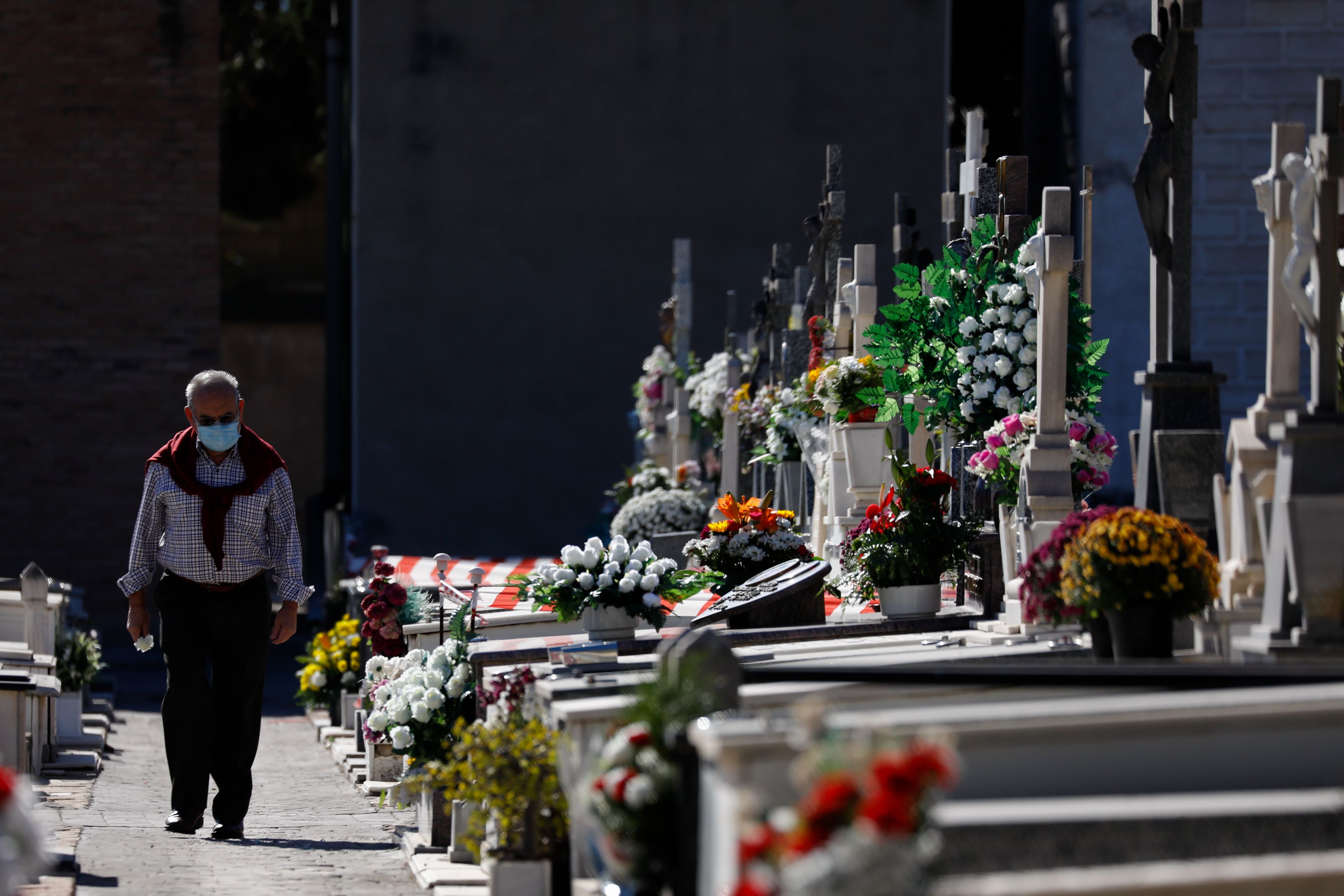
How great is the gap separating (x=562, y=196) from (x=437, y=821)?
1292 cm

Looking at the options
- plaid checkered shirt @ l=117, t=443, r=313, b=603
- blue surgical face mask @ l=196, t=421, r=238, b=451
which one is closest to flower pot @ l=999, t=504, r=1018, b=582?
plaid checkered shirt @ l=117, t=443, r=313, b=603

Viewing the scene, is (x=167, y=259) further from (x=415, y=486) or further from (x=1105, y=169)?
(x=1105, y=169)

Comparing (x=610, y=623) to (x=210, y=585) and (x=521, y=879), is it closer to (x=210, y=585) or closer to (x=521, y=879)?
(x=210, y=585)

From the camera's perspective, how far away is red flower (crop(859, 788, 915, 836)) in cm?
318

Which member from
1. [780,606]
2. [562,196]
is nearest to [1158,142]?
[780,606]

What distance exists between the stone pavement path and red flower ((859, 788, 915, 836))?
111 inches

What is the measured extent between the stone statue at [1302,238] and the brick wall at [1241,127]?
963 cm

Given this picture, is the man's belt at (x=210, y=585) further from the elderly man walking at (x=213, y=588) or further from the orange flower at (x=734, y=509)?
the orange flower at (x=734, y=509)

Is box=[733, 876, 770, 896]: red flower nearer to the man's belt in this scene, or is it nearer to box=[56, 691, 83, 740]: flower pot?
the man's belt

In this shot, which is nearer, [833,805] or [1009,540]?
[833,805]

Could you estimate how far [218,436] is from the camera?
6938mm

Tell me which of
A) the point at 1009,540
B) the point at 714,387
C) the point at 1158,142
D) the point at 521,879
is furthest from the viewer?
the point at 714,387

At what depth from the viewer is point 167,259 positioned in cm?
1922

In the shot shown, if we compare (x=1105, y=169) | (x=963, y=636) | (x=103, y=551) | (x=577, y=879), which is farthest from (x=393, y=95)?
(x=577, y=879)
